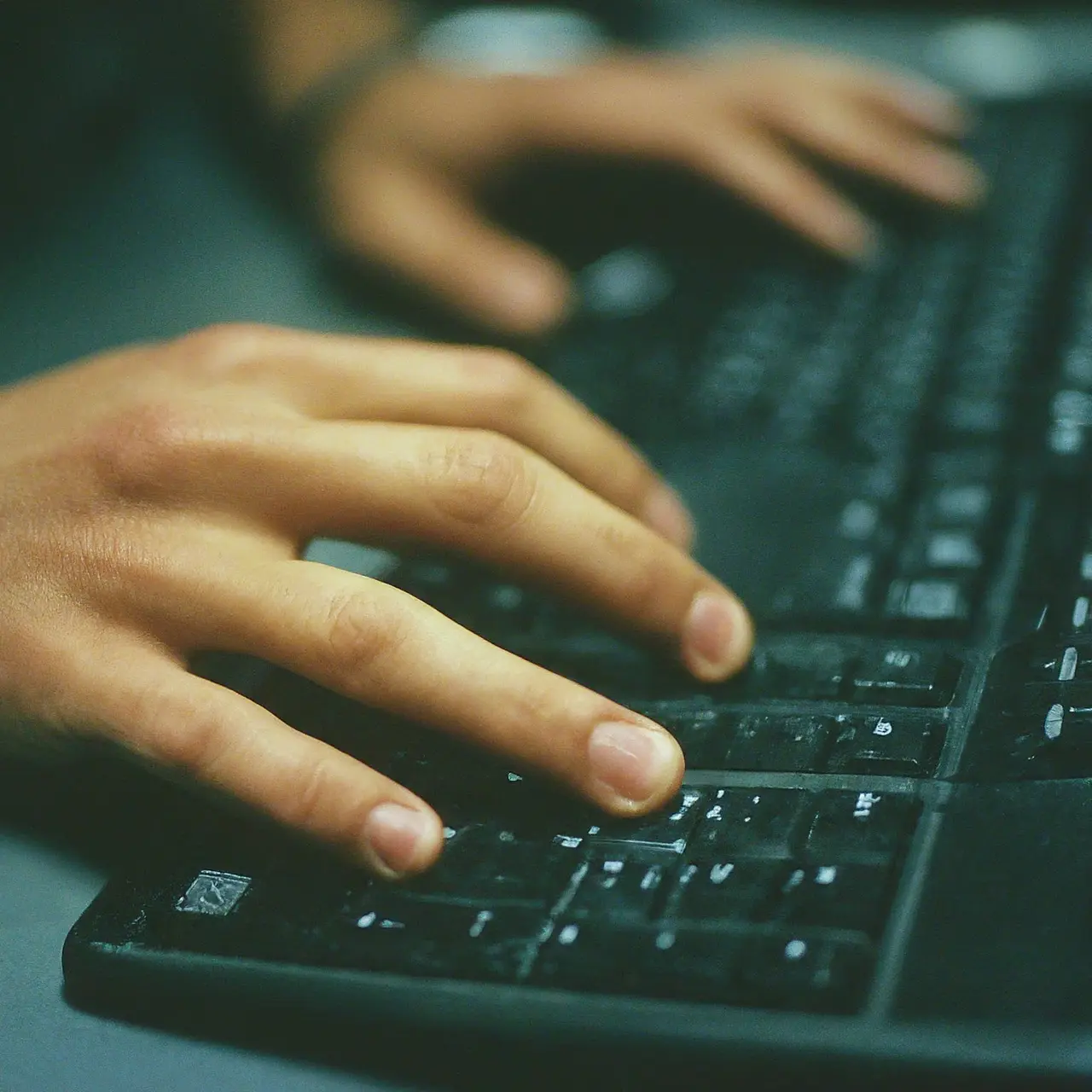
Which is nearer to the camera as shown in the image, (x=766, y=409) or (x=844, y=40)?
(x=766, y=409)

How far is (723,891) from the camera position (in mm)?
292

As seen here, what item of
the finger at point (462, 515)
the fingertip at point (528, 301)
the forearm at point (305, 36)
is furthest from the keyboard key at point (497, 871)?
the forearm at point (305, 36)

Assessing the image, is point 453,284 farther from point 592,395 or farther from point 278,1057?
point 278,1057

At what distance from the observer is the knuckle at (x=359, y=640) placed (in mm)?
365

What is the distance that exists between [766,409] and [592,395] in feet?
0.32

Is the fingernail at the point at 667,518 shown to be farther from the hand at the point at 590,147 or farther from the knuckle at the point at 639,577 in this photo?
the hand at the point at 590,147

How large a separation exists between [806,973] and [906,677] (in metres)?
0.13

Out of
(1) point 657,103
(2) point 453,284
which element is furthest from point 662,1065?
(1) point 657,103

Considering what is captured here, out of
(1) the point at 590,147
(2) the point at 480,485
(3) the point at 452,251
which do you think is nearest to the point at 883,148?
(1) the point at 590,147

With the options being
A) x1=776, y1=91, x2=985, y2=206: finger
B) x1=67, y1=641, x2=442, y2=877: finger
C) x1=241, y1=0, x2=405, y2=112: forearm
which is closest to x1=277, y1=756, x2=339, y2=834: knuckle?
x1=67, y1=641, x2=442, y2=877: finger

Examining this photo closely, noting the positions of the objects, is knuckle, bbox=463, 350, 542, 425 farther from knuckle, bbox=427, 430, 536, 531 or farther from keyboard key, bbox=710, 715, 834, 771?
keyboard key, bbox=710, 715, 834, 771

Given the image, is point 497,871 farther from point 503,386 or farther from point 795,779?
point 503,386

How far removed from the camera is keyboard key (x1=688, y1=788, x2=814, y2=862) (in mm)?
304

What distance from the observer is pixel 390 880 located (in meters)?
0.32
